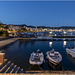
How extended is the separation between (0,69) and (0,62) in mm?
1356

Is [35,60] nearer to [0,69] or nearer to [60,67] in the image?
[60,67]

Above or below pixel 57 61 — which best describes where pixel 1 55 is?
above

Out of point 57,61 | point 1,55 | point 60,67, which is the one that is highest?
point 1,55

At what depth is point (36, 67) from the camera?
19141mm

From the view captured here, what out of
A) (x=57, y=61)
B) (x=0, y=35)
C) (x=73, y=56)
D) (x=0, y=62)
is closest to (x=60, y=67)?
(x=57, y=61)

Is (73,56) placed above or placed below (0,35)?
below

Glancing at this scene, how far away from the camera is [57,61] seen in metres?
19.6

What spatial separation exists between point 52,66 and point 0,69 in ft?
43.0

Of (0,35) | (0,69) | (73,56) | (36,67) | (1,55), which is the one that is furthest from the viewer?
(0,35)

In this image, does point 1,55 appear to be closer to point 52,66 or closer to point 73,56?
point 52,66

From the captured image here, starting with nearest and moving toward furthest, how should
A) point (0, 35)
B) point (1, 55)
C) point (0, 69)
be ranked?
point (0, 69)
point (1, 55)
point (0, 35)

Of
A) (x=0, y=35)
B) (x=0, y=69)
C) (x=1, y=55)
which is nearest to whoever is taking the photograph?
(x=0, y=69)

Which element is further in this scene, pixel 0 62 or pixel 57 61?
pixel 57 61

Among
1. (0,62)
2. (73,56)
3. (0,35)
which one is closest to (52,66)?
(73,56)
